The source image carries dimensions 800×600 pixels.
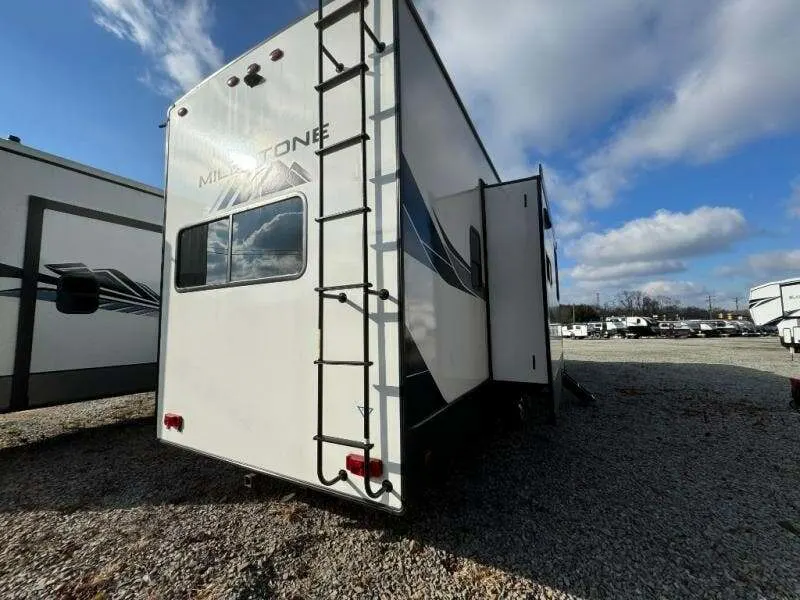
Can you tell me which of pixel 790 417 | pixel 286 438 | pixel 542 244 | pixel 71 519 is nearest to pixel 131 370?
pixel 71 519

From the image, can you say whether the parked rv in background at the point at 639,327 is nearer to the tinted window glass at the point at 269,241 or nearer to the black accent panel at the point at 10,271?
the tinted window glass at the point at 269,241

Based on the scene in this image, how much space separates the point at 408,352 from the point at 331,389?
518 millimetres

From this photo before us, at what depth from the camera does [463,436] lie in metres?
2.95

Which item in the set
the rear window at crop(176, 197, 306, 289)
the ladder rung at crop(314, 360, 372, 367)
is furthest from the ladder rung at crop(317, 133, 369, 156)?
the ladder rung at crop(314, 360, 372, 367)

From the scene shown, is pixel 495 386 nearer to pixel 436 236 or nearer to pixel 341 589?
pixel 436 236

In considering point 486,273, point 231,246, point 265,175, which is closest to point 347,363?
point 231,246

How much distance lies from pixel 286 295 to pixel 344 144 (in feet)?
3.36

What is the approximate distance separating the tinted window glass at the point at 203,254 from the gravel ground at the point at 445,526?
73.0 inches

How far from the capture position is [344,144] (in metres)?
2.27

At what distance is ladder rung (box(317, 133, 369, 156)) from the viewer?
85.4 inches

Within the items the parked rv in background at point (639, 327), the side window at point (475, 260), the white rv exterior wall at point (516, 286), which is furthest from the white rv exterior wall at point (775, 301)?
A: the side window at point (475, 260)

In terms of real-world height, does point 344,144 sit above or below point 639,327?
above

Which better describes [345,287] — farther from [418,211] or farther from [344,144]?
[344,144]

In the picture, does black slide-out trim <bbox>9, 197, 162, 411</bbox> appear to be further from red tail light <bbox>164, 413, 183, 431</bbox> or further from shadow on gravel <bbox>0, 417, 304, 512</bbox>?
red tail light <bbox>164, 413, 183, 431</bbox>
